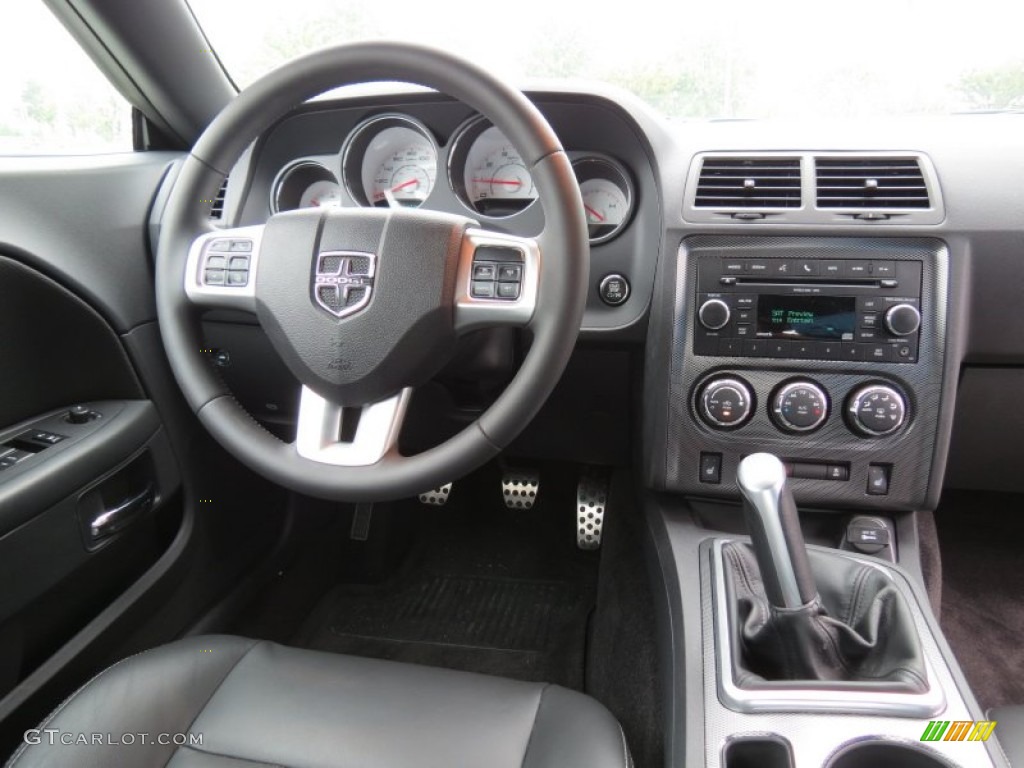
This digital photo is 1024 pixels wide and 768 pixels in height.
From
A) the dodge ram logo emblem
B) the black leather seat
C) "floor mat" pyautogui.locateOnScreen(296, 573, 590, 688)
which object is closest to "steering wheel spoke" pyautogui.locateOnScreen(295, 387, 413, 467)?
the dodge ram logo emblem

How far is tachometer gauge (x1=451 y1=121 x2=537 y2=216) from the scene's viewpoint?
4.64ft

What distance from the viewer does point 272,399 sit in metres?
1.63

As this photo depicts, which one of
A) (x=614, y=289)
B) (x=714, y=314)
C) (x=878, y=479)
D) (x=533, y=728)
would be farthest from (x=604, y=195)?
(x=533, y=728)

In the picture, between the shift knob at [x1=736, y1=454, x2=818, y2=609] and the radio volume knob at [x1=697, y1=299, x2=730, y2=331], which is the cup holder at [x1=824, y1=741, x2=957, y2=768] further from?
the radio volume knob at [x1=697, y1=299, x2=730, y2=331]

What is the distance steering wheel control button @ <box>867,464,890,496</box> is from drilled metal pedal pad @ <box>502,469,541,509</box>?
2.82 ft

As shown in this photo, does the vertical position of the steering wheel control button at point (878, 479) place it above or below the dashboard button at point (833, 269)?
below

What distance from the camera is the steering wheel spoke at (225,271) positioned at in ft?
3.47

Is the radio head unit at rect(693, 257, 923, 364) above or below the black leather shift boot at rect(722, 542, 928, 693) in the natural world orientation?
above

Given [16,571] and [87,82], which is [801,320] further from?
[87,82]

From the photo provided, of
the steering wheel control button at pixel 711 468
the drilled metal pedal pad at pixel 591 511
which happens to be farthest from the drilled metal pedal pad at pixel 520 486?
the steering wheel control button at pixel 711 468

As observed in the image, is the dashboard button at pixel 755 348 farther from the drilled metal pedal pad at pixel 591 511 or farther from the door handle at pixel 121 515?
the door handle at pixel 121 515

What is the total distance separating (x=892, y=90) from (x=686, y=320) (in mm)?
598

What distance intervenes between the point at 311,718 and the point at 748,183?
1.01m

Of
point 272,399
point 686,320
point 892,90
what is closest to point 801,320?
point 686,320
